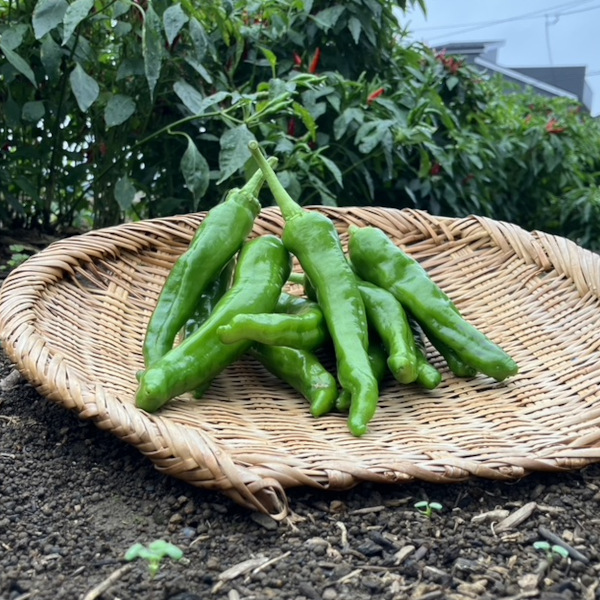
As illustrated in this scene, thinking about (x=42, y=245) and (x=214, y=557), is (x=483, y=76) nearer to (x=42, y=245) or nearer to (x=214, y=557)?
(x=42, y=245)

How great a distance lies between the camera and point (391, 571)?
47.6 inches

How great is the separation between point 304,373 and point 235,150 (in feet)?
2.79

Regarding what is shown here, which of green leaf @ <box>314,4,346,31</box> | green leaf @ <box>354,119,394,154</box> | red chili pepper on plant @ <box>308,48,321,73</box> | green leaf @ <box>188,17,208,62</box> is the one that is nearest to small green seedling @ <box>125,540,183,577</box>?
green leaf @ <box>188,17,208,62</box>

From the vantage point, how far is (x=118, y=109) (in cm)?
246

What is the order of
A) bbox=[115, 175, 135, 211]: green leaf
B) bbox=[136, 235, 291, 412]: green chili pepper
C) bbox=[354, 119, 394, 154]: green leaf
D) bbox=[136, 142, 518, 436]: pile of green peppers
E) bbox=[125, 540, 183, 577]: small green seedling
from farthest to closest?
bbox=[354, 119, 394, 154]: green leaf, bbox=[115, 175, 135, 211]: green leaf, bbox=[136, 142, 518, 436]: pile of green peppers, bbox=[136, 235, 291, 412]: green chili pepper, bbox=[125, 540, 183, 577]: small green seedling

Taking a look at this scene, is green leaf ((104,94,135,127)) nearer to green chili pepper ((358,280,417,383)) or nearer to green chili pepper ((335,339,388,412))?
green chili pepper ((358,280,417,383))

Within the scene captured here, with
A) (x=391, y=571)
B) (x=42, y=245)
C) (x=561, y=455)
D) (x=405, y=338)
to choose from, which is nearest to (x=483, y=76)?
(x=42, y=245)

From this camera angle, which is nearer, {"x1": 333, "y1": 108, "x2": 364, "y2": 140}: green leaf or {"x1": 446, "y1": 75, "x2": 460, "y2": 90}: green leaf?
{"x1": 333, "y1": 108, "x2": 364, "y2": 140}: green leaf

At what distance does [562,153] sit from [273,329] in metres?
2.71

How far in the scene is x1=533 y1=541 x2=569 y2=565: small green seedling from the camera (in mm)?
1223

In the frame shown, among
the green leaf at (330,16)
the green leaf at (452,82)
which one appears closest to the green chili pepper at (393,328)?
the green leaf at (330,16)

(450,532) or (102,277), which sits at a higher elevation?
(102,277)

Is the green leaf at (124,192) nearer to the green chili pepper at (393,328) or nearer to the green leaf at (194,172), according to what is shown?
the green leaf at (194,172)

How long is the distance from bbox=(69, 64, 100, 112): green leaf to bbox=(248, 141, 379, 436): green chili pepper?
0.64 meters
